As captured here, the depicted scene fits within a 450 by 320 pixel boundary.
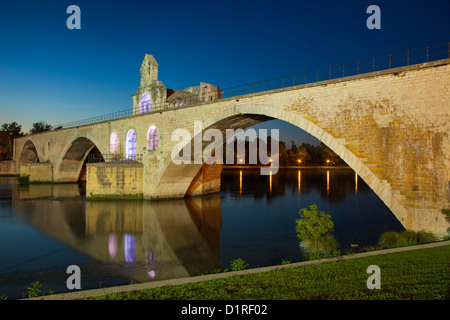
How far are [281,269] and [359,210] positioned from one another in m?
16.3

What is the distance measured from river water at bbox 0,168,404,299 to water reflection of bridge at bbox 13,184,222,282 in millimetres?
36

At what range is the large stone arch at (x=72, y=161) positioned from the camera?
39.9 meters

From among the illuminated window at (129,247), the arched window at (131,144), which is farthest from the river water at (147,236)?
the arched window at (131,144)

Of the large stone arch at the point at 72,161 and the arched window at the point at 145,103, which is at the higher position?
the arched window at the point at 145,103

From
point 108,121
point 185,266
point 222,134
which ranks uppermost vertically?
point 108,121

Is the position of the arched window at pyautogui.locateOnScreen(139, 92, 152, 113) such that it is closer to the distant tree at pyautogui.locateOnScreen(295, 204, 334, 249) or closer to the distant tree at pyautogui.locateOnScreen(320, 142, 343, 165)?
the distant tree at pyautogui.locateOnScreen(295, 204, 334, 249)

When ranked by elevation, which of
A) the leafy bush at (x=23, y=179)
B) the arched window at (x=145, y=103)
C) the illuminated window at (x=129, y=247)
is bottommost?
the illuminated window at (x=129, y=247)

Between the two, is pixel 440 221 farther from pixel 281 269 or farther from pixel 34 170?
pixel 34 170

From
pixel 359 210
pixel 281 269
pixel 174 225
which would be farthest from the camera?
pixel 359 210

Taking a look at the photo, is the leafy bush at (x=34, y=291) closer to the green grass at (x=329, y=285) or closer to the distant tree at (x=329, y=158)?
the green grass at (x=329, y=285)

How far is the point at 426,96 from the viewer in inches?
435

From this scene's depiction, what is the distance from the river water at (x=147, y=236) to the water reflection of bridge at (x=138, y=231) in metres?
0.04

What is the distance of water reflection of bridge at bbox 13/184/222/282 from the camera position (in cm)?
1059
